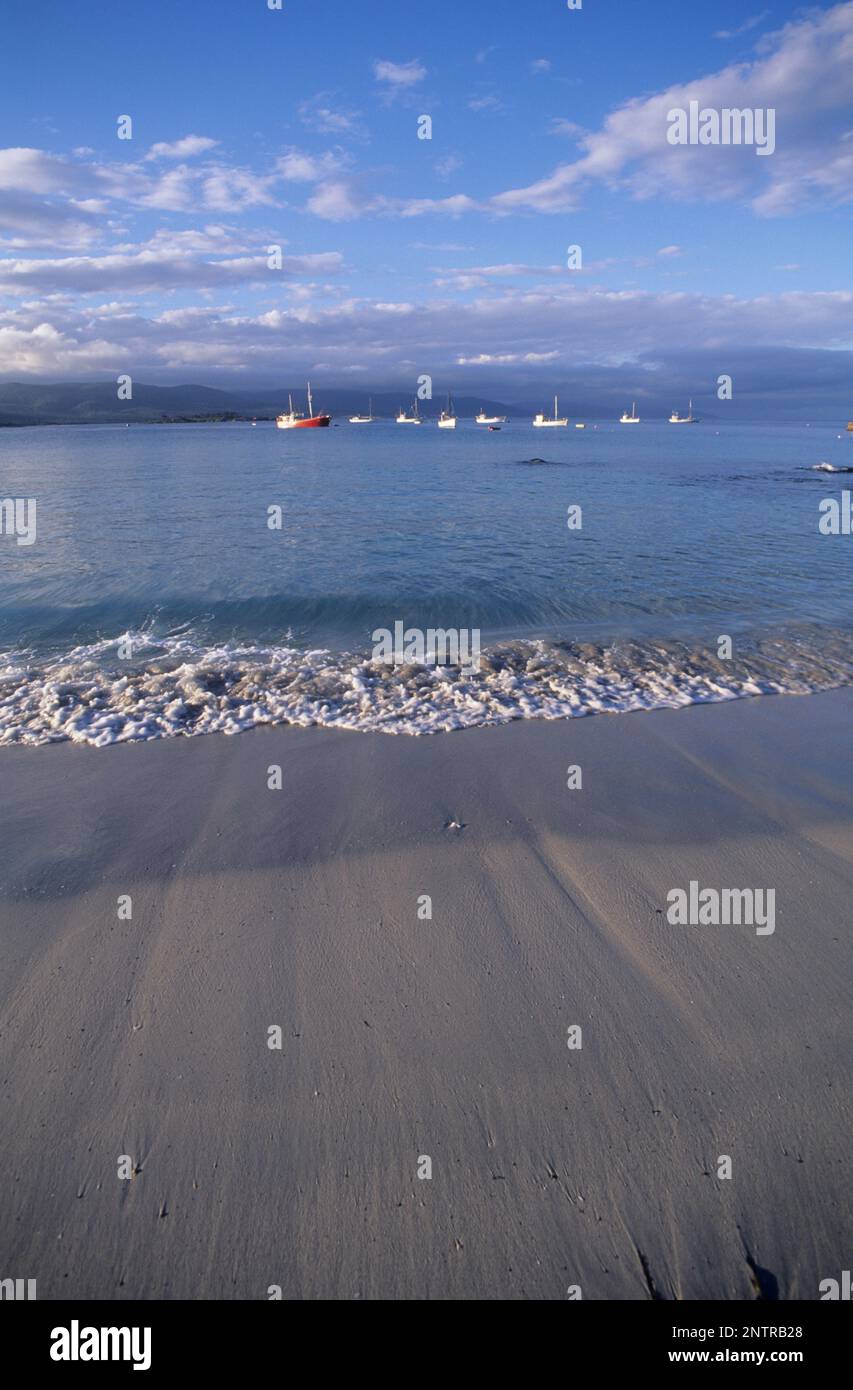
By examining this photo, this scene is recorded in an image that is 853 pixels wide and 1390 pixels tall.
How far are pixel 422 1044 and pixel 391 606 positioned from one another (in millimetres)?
13268

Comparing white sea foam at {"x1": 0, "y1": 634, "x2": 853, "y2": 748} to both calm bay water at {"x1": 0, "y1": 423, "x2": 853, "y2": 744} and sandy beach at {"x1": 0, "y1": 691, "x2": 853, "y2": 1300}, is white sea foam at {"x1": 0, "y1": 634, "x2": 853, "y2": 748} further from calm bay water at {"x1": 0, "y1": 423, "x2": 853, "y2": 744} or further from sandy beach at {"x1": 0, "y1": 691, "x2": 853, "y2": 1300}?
sandy beach at {"x1": 0, "y1": 691, "x2": 853, "y2": 1300}

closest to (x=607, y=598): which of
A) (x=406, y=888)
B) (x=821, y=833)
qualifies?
(x=821, y=833)

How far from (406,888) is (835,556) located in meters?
23.2

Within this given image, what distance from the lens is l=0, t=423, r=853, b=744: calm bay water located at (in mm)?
11141

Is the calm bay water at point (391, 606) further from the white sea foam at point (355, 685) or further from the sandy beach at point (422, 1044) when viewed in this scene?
the sandy beach at point (422, 1044)

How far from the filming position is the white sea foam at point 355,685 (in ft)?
33.9

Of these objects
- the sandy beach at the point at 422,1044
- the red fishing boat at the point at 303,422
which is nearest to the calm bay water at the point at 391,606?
the sandy beach at the point at 422,1044

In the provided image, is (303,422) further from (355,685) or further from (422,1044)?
(422,1044)

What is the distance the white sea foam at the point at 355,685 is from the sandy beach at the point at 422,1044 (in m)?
2.25

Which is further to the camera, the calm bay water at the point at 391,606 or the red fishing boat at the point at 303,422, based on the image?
the red fishing boat at the point at 303,422

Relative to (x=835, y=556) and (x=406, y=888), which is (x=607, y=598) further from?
(x=406, y=888)

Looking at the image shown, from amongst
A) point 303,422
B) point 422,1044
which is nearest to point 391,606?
point 422,1044

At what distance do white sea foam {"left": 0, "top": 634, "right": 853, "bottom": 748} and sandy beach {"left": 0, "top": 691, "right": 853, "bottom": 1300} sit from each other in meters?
2.25

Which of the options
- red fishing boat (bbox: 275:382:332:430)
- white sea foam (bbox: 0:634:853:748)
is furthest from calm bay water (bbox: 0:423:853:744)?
red fishing boat (bbox: 275:382:332:430)
